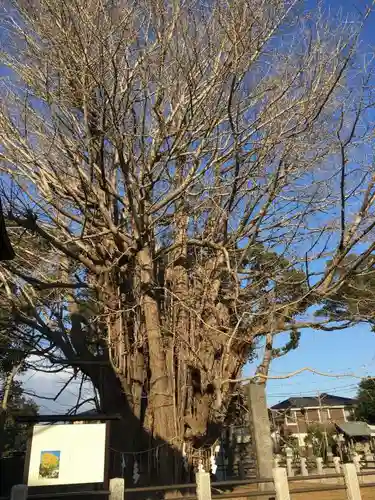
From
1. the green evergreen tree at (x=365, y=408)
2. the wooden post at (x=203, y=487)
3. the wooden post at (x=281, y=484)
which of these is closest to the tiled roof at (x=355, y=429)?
the green evergreen tree at (x=365, y=408)

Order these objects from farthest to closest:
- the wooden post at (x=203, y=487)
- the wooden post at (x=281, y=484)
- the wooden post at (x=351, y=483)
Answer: the wooden post at (x=351, y=483)
the wooden post at (x=281, y=484)
the wooden post at (x=203, y=487)

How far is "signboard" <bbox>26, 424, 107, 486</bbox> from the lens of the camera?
188 inches

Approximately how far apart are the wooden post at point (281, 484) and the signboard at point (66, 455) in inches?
76.4

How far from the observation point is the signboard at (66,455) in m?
4.79

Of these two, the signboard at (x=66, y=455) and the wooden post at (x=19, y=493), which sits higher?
the signboard at (x=66, y=455)

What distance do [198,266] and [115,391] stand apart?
2878 mm

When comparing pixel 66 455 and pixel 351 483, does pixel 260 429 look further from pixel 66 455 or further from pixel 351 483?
pixel 66 455

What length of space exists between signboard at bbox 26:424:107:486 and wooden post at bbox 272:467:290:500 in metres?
1.94

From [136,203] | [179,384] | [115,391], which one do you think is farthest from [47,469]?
[136,203]

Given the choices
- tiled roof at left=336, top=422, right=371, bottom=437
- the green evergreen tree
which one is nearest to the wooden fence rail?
tiled roof at left=336, top=422, right=371, bottom=437

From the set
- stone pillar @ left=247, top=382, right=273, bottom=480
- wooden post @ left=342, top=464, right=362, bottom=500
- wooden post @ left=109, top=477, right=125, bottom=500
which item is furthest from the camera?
stone pillar @ left=247, top=382, right=273, bottom=480

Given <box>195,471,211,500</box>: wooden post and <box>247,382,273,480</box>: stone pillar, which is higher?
<box>247,382,273,480</box>: stone pillar

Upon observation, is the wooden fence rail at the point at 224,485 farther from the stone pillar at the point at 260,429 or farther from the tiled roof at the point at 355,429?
the tiled roof at the point at 355,429

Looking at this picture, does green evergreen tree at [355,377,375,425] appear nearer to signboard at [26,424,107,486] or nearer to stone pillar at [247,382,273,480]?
stone pillar at [247,382,273,480]
